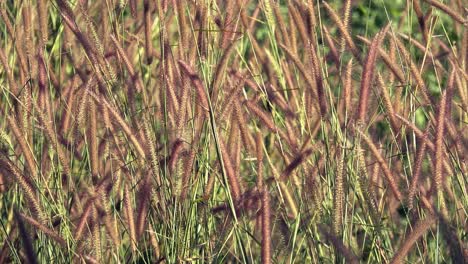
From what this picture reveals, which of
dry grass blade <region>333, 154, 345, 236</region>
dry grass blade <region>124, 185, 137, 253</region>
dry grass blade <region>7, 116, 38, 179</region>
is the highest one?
dry grass blade <region>7, 116, 38, 179</region>

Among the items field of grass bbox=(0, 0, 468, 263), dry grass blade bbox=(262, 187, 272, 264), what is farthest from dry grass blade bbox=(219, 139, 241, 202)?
dry grass blade bbox=(262, 187, 272, 264)

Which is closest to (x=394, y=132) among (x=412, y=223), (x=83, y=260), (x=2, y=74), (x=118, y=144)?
(x=412, y=223)

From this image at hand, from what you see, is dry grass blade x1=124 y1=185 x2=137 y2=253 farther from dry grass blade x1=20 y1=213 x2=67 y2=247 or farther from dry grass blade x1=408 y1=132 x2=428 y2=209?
dry grass blade x1=408 y1=132 x2=428 y2=209

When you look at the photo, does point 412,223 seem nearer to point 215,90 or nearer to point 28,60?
point 215,90

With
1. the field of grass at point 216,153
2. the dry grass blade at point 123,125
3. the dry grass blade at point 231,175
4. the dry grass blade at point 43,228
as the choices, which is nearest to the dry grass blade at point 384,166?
the field of grass at point 216,153

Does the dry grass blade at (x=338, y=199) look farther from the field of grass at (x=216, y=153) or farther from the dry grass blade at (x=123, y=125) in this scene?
the dry grass blade at (x=123, y=125)

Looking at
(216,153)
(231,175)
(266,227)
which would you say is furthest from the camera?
(216,153)

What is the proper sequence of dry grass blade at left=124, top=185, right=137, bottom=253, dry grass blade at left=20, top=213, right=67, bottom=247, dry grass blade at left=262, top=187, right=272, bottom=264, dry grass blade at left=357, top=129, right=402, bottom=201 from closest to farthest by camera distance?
dry grass blade at left=262, top=187, right=272, bottom=264
dry grass blade at left=20, top=213, right=67, bottom=247
dry grass blade at left=357, top=129, right=402, bottom=201
dry grass blade at left=124, top=185, right=137, bottom=253

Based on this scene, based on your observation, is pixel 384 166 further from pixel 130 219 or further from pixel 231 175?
pixel 130 219

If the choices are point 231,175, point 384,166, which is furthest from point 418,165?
point 231,175

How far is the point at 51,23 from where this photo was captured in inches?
118

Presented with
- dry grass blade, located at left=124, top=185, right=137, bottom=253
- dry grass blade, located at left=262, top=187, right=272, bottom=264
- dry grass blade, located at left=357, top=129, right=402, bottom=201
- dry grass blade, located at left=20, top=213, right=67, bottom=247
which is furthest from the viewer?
dry grass blade, located at left=124, top=185, right=137, bottom=253

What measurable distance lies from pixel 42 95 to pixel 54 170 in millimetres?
175

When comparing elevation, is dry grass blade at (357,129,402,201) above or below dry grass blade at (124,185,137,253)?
above
